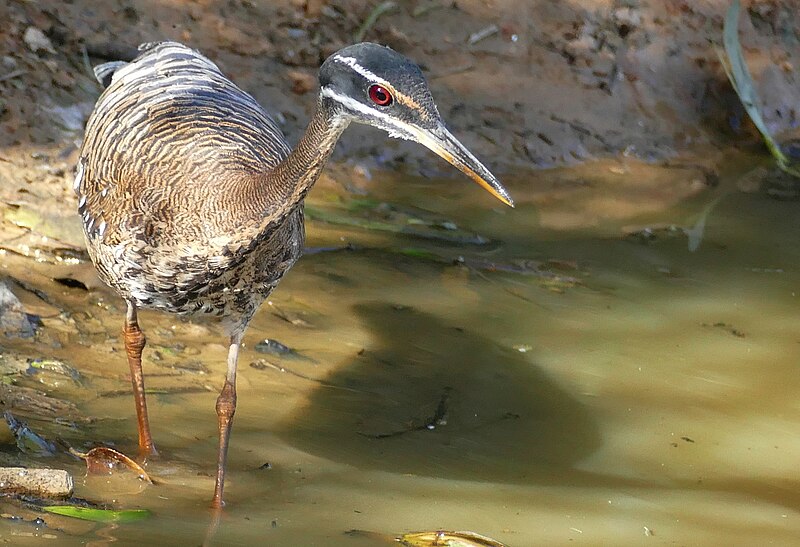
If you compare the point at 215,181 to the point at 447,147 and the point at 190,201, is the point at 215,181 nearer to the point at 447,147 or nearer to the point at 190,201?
the point at 190,201

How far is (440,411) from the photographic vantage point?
5.56 meters

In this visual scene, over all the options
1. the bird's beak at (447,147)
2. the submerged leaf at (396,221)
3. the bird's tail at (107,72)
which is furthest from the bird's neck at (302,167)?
the submerged leaf at (396,221)

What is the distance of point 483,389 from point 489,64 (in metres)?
4.07

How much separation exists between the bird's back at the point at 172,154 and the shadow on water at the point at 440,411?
3.60 feet

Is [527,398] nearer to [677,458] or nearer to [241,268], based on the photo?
[677,458]

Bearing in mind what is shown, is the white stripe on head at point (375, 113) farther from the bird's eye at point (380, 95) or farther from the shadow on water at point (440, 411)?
the shadow on water at point (440, 411)

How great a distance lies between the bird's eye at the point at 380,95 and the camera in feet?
13.3

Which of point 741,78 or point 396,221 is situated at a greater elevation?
point 741,78

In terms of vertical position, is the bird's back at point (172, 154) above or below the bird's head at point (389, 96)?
below

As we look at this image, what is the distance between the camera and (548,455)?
17.3ft

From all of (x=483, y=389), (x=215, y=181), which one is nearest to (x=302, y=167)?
(x=215, y=181)

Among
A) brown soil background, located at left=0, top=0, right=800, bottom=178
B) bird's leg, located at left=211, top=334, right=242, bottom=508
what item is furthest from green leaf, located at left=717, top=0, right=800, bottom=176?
bird's leg, located at left=211, top=334, right=242, bottom=508

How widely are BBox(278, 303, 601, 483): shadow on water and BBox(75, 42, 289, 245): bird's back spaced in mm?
1098

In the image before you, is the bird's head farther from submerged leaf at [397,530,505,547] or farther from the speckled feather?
submerged leaf at [397,530,505,547]
